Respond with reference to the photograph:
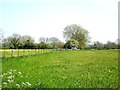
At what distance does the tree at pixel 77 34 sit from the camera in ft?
438

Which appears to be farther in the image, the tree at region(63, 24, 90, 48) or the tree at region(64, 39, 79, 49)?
the tree at region(63, 24, 90, 48)

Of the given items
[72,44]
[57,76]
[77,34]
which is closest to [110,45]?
[77,34]

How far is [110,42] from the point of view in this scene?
152500 millimetres

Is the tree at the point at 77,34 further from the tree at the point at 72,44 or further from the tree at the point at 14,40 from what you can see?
the tree at the point at 14,40

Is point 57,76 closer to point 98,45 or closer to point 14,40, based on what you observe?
point 14,40

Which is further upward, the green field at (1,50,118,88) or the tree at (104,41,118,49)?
the tree at (104,41,118,49)

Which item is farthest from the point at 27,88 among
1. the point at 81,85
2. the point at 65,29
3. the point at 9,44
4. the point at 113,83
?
the point at 65,29

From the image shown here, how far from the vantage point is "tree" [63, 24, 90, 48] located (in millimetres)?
133375

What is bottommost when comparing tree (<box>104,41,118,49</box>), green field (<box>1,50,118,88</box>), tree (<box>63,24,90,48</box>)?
green field (<box>1,50,118,88</box>)

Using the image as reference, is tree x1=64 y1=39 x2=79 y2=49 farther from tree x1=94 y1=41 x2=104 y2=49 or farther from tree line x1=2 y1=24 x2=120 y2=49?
tree x1=94 y1=41 x2=104 y2=49

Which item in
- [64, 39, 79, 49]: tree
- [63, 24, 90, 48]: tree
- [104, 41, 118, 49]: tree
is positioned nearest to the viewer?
[64, 39, 79, 49]: tree

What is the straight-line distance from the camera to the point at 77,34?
459 ft

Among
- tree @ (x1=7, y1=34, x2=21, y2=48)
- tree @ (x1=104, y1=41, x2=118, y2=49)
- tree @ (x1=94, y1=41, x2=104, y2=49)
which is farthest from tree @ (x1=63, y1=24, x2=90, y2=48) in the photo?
tree @ (x1=7, y1=34, x2=21, y2=48)

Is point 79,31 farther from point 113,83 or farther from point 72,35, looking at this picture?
point 113,83
